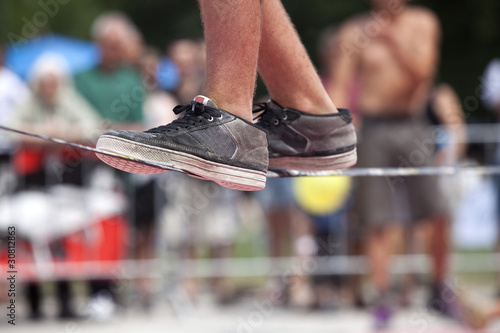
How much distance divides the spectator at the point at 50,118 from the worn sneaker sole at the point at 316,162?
3.43 m

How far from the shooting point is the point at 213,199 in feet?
22.7

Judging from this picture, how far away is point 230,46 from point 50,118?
13.4 feet

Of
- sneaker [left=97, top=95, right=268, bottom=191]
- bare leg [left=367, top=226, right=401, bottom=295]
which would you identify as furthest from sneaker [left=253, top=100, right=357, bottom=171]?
bare leg [left=367, top=226, right=401, bottom=295]

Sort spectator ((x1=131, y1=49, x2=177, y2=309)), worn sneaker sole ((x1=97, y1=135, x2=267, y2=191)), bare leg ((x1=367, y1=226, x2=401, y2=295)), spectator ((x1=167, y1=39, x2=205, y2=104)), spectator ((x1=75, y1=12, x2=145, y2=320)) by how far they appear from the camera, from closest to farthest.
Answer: worn sneaker sole ((x1=97, y1=135, x2=267, y2=191))
bare leg ((x1=367, y1=226, x2=401, y2=295))
spectator ((x1=75, y1=12, x2=145, y2=320))
spectator ((x1=131, y1=49, x2=177, y2=309))
spectator ((x1=167, y1=39, x2=205, y2=104))

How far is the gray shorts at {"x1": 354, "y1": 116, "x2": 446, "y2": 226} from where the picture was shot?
5910mm

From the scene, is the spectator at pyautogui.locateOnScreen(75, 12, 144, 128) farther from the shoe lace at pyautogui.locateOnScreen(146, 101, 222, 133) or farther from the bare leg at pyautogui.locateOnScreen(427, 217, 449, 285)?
the shoe lace at pyautogui.locateOnScreen(146, 101, 222, 133)

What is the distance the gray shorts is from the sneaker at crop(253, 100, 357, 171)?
3.21 meters

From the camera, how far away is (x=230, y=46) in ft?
7.50

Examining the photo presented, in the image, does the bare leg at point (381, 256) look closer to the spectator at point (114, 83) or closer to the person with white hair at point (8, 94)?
the spectator at point (114, 83)

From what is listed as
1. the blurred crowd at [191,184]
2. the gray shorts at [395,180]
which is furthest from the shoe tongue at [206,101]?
the gray shorts at [395,180]

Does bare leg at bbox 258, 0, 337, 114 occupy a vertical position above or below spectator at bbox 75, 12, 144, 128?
below

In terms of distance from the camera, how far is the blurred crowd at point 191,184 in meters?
5.91

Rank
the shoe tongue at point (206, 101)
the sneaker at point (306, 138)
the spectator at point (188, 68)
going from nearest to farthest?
the shoe tongue at point (206, 101), the sneaker at point (306, 138), the spectator at point (188, 68)

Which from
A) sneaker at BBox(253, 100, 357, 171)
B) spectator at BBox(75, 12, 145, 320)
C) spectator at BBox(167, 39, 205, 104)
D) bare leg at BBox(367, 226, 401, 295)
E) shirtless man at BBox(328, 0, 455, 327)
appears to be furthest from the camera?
spectator at BBox(167, 39, 205, 104)
